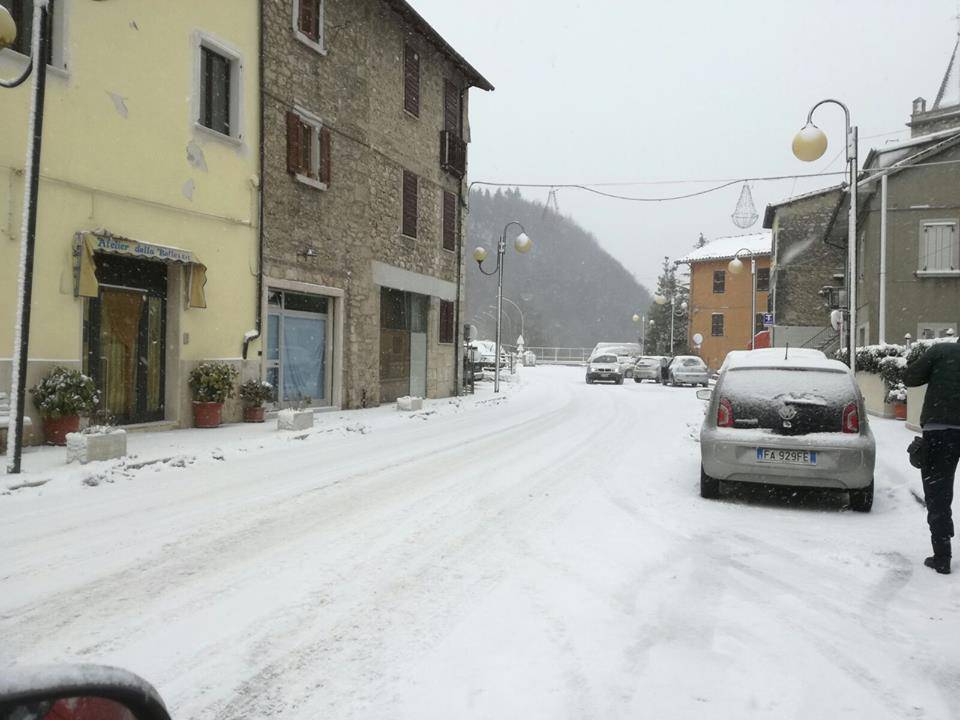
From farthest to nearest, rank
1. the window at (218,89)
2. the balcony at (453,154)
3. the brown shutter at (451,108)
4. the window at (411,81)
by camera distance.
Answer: the brown shutter at (451,108) → the balcony at (453,154) → the window at (411,81) → the window at (218,89)

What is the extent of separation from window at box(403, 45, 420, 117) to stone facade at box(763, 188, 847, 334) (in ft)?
87.2

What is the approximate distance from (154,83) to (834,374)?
1073 cm

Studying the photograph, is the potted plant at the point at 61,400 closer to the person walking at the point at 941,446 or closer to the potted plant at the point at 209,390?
the potted plant at the point at 209,390

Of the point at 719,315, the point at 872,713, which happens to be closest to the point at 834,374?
the point at 872,713

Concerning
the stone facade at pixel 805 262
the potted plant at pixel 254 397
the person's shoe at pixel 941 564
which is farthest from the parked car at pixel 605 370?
the person's shoe at pixel 941 564

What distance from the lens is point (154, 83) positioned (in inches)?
463

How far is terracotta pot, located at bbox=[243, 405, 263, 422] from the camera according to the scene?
13.7 metres

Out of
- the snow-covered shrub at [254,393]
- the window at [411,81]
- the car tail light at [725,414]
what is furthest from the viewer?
the window at [411,81]

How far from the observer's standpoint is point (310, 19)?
15680mm

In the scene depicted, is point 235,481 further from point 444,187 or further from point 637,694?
point 444,187

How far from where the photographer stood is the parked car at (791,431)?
681 cm

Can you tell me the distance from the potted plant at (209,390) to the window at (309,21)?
7.26m

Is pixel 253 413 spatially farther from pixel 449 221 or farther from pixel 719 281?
pixel 719 281

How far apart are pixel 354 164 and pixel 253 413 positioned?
22.1ft
